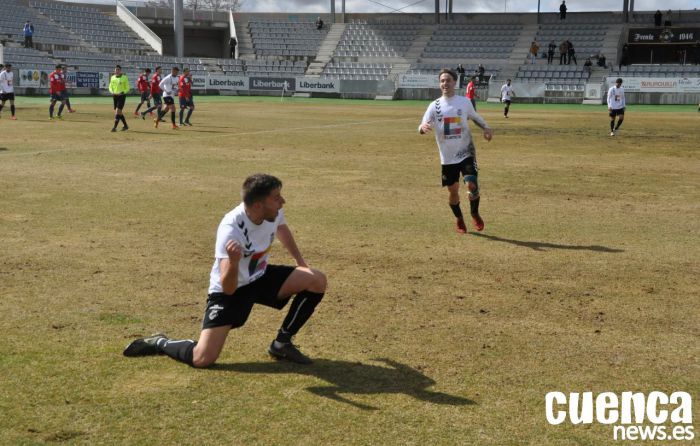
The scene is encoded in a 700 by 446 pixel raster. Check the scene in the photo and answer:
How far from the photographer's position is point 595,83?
51469mm

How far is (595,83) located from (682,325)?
156ft

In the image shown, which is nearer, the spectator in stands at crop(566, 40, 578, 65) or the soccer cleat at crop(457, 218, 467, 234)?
the soccer cleat at crop(457, 218, 467, 234)

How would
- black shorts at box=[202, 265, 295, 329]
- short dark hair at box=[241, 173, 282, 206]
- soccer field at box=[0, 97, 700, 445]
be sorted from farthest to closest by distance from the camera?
black shorts at box=[202, 265, 295, 329]
short dark hair at box=[241, 173, 282, 206]
soccer field at box=[0, 97, 700, 445]

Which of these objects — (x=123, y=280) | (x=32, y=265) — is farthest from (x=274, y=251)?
(x=32, y=265)

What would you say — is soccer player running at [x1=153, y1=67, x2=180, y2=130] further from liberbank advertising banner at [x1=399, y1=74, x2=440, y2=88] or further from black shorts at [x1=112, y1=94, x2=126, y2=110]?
liberbank advertising banner at [x1=399, y1=74, x2=440, y2=88]

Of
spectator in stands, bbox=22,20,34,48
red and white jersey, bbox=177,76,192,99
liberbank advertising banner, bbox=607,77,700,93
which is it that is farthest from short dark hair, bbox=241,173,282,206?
spectator in stands, bbox=22,20,34,48

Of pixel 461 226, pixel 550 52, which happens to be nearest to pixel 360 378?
pixel 461 226

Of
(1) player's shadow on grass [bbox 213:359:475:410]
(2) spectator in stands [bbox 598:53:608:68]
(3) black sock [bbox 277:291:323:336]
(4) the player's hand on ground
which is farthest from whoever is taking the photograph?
(2) spectator in stands [bbox 598:53:608:68]

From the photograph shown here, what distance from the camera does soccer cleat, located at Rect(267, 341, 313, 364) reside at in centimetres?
593

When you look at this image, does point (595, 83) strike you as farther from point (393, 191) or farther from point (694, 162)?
point (393, 191)

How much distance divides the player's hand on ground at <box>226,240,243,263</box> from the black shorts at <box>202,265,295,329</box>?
57cm

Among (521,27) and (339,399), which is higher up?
(521,27)

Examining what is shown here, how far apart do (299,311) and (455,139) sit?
5.72 metres

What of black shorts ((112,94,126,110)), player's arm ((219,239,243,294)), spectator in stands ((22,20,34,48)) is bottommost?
player's arm ((219,239,243,294))
